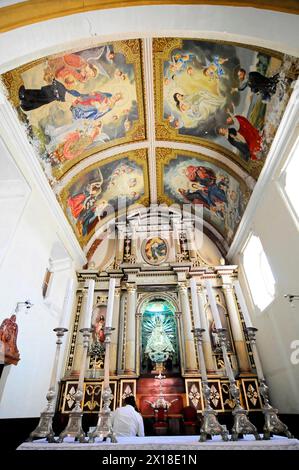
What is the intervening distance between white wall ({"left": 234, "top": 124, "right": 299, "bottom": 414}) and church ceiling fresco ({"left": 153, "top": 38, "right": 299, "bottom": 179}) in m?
0.91

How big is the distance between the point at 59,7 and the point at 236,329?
931 cm

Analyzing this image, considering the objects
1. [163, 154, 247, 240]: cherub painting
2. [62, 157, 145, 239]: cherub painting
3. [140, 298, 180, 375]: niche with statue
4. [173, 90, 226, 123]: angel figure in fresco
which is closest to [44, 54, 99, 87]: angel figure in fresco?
[173, 90, 226, 123]: angel figure in fresco

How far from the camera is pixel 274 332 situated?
692 cm

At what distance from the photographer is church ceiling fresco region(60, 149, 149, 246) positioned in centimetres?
883

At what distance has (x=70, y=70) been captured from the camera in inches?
240

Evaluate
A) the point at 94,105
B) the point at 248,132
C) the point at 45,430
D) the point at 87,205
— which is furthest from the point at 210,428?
the point at 87,205

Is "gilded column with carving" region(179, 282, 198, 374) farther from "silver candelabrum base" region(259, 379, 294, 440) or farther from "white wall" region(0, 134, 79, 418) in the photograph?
"silver candelabrum base" region(259, 379, 294, 440)

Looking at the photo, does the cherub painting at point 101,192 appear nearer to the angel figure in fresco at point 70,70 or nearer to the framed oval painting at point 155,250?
the framed oval painting at point 155,250

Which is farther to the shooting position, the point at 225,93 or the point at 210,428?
the point at 225,93

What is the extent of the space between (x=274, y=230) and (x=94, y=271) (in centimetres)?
647

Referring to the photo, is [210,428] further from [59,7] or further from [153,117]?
[153,117]

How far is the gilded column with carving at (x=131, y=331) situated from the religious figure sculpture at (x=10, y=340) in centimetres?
359
